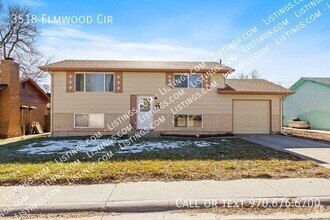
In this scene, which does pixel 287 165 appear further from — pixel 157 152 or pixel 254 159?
pixel 157 152

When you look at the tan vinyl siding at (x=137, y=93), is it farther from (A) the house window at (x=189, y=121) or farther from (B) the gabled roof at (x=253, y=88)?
(B) the gabled roof at (x=253, y=88)

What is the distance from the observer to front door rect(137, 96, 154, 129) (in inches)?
581

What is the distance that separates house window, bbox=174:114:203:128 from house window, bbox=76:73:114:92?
448 cm

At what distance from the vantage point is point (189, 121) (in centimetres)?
1503

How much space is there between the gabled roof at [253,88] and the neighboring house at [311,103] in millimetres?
5778

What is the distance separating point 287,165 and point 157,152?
13.8ft

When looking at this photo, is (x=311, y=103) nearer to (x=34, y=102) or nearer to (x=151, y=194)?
(x=151, y=194)

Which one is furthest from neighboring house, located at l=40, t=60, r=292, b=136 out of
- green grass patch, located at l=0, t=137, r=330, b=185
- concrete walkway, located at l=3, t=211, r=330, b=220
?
concrete walkway, located at l=3, t=211, r=330, b=220

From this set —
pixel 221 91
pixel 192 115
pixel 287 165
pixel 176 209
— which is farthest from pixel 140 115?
pixel 176 209

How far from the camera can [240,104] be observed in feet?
50.2

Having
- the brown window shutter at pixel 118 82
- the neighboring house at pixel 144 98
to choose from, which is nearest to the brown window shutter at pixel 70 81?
the neighboring house at pixel 144 98

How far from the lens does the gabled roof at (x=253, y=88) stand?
1481 cm

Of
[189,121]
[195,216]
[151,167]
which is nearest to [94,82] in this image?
[189,121]

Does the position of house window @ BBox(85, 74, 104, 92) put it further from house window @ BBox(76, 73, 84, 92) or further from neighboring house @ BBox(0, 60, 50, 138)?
neighboring house @ BBox(0, 60, 50, 138)
